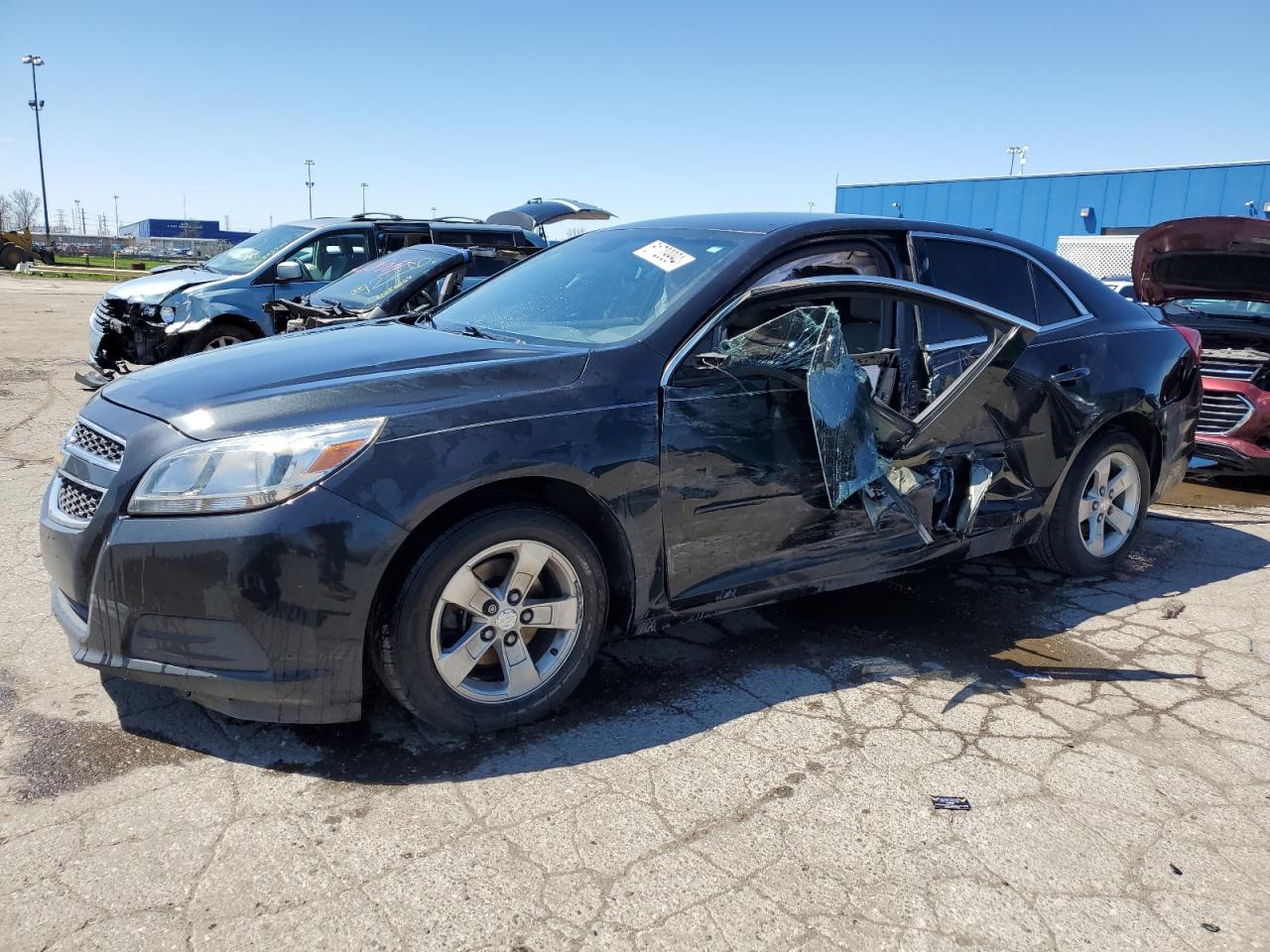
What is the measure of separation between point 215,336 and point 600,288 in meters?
6.47

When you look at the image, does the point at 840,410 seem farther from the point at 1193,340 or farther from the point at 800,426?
the point at 1193,340

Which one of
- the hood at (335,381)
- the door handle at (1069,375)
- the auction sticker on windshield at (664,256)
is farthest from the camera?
the door handle at (1069,375)

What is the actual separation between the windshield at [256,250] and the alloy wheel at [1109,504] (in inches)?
316

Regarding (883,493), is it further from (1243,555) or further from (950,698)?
(1243,555)

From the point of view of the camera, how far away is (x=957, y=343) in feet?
12.5

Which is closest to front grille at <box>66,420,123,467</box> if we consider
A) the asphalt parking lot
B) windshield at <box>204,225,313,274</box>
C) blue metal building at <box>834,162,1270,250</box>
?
the asphalt parking lot

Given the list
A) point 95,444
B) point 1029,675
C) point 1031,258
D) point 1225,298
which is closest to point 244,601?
point 95,444

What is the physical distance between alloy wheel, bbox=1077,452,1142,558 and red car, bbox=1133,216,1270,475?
2393 mm

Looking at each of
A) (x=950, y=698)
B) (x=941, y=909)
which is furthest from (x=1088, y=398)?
(x=941, y=909)

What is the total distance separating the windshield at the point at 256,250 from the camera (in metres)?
9.59

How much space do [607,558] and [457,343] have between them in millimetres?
953

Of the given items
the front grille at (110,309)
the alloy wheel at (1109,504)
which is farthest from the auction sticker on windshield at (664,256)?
the front grille at (110,309)

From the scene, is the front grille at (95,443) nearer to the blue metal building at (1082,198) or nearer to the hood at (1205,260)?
the hood at (1205,260)

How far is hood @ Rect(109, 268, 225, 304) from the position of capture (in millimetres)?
9016
